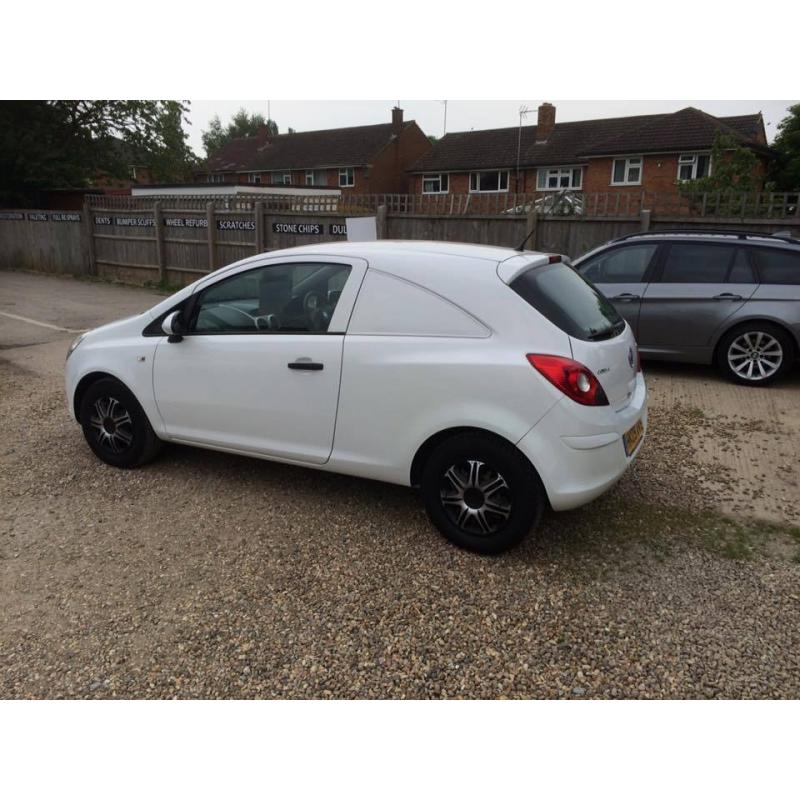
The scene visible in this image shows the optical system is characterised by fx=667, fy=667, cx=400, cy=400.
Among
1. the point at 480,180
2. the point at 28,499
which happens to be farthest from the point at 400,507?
the point at 480,180

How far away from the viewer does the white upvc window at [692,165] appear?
96.7 feet

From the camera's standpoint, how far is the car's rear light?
3.35m

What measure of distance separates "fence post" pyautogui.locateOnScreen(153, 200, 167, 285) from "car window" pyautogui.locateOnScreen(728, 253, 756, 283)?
1286cm

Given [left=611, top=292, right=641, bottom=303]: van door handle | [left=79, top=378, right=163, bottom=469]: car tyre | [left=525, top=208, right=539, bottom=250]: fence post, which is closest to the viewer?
[left=79, top=378, right=163, bottom=469]: car tyre

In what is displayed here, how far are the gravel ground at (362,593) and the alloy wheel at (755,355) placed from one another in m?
2.72

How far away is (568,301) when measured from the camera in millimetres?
3773

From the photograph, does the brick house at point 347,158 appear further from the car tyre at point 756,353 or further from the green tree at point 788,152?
the car tyre at point 756,353

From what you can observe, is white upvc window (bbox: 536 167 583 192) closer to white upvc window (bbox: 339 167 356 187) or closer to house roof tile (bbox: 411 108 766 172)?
house roof tile (bbox: 411 108 766 172)

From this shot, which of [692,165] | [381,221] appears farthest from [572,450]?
[692,165]

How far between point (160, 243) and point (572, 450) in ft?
48.2

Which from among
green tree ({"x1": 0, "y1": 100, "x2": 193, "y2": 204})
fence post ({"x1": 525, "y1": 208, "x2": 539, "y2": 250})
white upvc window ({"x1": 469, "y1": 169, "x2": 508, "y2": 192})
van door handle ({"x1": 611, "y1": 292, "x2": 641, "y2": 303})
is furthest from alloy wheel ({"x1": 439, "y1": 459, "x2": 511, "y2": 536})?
white upvc window ({"x1": 469, "y1": 169, "x2": 508, "y2": 192})

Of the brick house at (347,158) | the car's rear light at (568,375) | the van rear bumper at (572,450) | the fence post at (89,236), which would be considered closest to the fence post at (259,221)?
the fence post at (89,236)

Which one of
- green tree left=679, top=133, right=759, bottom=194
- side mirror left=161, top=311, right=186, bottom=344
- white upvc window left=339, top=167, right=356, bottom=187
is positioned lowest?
side mirror left=161, top=311, right=186, bottom=344

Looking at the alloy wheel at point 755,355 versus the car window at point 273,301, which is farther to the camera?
the alloy wheel at point 755,355
